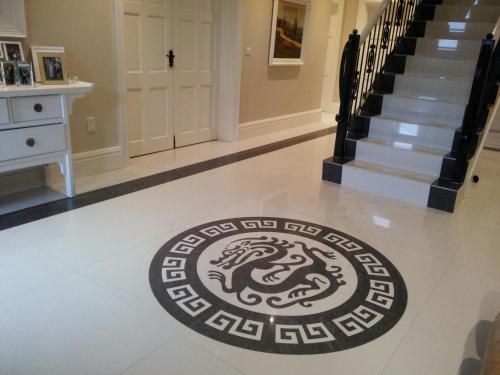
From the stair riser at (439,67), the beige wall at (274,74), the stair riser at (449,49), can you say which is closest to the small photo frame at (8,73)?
the beige wall at (274,74)

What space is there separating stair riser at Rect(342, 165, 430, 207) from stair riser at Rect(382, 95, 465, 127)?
89 cm

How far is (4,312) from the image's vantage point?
1917mm

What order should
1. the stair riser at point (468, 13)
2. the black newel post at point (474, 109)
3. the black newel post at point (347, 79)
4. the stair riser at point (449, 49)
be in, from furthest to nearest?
the stair riser at point (468, 13) < the stair riser at point (449, 49) < the black newel post at point (347, 79) < the black newel post at point (474, 109)

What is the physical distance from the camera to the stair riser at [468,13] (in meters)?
4.85

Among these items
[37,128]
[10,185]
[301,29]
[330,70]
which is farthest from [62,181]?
[330,70]

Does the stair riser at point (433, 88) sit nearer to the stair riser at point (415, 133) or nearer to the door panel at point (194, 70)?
the stair riser at point (415, 133)

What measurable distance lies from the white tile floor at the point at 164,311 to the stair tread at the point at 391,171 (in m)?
0.28

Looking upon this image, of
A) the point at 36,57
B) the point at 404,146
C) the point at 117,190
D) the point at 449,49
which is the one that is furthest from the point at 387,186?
the point at 36,57

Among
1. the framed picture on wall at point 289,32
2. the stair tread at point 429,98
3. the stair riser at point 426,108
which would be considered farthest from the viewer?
the framed picture on wall at point 289,32

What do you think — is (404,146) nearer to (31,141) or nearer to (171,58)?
(171,58)

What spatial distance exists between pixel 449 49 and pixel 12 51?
4387 millimetres

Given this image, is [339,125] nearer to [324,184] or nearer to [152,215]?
[324,184]

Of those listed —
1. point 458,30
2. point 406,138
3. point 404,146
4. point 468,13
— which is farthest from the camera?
point 468,13

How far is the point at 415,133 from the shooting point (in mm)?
4074
